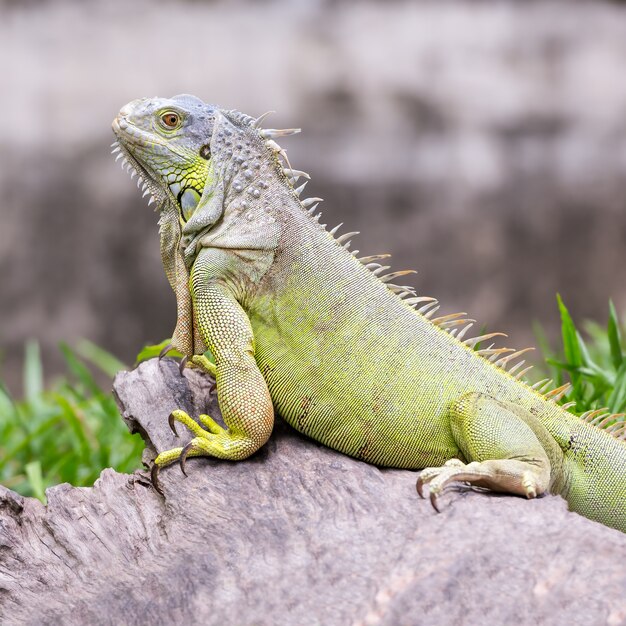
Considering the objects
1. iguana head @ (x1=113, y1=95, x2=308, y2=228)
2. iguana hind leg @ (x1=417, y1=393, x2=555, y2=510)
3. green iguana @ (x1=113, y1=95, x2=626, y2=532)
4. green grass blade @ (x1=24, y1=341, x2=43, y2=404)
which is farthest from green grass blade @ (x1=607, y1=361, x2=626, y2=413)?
green grass blade @ (x1=24, y1=341, x2=43, y2=404)

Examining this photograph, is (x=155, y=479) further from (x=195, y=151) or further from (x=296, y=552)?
(x=195, y=151)

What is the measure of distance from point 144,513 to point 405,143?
17.8ft

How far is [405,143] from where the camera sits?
728 centimetres

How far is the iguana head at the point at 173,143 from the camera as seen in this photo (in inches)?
113

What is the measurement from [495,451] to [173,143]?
1592mm

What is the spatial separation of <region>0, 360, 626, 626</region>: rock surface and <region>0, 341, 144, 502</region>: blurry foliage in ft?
4.67

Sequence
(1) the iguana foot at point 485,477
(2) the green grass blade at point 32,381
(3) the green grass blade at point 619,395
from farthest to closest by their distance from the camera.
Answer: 1. (2) the green grass blade at point 32,381
2. (3) the green grass blade at point 619,395
3. (1) the iguana foot at point 485,477

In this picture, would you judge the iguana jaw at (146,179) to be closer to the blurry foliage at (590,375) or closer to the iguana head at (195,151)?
the iguana head at (195,151)

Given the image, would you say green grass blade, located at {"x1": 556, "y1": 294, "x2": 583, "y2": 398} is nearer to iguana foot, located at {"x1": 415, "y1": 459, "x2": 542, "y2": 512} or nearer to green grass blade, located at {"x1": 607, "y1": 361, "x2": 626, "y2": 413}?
green grass blade, located at {"x1": 607, "y1": 361, "x2": 626, "y2": 413}

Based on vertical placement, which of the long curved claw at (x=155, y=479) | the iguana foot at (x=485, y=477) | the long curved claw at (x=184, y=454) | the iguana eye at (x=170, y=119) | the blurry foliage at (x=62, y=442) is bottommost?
the blurry foliage at (x=62, y=442)

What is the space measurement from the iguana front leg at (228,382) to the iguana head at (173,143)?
0.88ft

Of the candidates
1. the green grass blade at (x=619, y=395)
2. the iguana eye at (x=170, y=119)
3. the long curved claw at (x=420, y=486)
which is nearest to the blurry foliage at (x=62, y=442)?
the iguana eye at (x=170, y=119)

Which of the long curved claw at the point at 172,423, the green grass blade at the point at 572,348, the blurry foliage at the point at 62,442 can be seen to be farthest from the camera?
the blurry foliage at the point at 62,442

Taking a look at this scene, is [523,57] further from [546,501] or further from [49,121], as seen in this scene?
[546,501]
